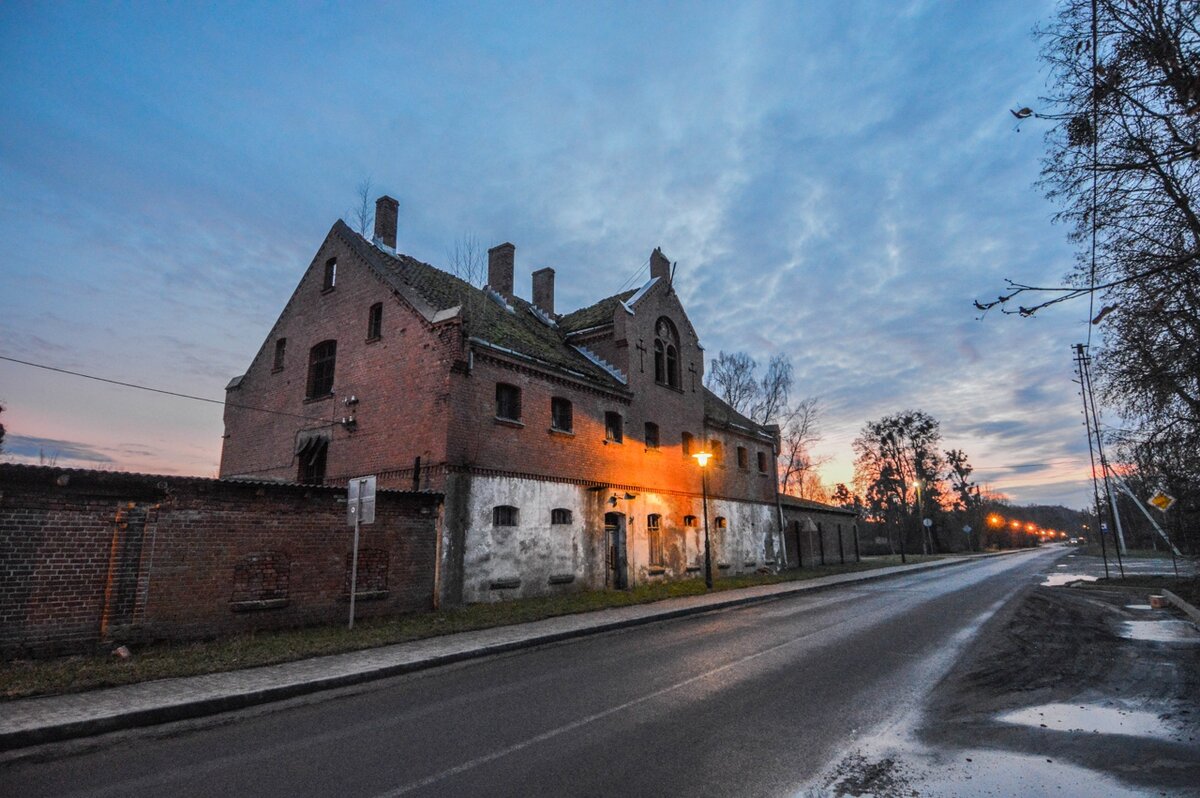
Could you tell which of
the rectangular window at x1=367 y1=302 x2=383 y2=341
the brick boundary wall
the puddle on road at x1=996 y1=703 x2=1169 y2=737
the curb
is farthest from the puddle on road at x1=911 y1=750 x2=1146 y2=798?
the rectangular window at x1=367 y1=302 x2=383 y2=341

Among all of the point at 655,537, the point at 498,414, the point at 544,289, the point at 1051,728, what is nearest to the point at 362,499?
the point at 498,414

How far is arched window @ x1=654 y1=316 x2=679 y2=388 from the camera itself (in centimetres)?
2550

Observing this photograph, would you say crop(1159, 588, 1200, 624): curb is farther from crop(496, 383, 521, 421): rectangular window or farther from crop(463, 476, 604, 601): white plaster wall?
crop(496, 383, 521, 421): rectangular window

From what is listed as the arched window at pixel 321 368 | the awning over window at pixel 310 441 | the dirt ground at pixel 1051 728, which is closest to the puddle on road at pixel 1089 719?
the dirt ground at pixel 1051 728

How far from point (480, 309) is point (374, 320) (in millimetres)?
3497

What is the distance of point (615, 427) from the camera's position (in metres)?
22.0

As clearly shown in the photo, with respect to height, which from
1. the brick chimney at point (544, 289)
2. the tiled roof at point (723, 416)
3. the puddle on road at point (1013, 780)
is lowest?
the puddle on road at point (1013, 780)

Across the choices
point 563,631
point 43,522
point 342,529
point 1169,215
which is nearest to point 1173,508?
point 1169,215

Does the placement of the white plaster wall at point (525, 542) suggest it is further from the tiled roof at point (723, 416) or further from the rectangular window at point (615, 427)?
the tiled roof at point (723, 416)

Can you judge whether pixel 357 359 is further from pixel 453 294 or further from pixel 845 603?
pixel 845 603

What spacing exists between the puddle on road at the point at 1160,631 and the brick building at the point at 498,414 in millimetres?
13001

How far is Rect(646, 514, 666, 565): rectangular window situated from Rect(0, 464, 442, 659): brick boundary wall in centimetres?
1069

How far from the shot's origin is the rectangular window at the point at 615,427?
21.8 metres

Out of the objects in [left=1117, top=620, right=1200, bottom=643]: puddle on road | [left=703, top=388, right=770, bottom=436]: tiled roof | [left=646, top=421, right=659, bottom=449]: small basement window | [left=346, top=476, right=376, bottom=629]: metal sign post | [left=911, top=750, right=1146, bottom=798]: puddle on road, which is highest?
[left=703, top=388, right=770, bottom=436]: tiled roof
